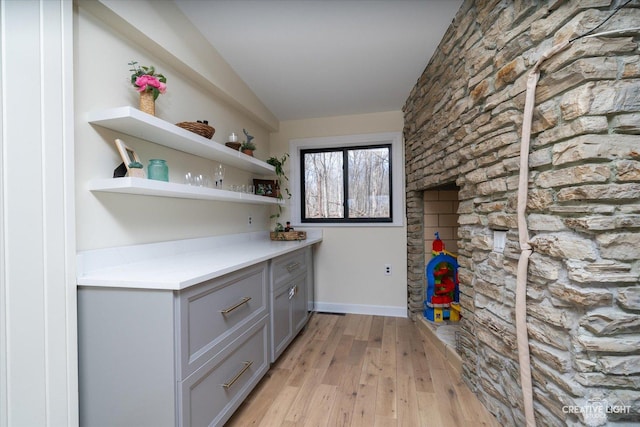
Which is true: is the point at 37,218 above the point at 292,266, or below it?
above

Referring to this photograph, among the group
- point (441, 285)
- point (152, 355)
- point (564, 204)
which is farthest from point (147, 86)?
point (441, 285)

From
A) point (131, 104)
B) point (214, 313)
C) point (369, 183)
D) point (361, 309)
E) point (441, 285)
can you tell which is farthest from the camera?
point (369, 183)

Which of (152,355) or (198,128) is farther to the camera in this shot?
(198,128)

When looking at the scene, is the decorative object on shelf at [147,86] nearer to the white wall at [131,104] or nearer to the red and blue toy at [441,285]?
the white wall at [131,104]

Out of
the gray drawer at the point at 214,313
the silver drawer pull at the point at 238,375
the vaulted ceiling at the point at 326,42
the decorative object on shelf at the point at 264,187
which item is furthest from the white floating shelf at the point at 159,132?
the silver drawer pull at the point at 238,375

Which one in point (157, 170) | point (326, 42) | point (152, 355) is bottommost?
point (152, 355)

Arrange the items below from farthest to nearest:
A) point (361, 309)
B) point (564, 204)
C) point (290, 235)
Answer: point (361, 309) < point (290, 235) < point (564, 204)

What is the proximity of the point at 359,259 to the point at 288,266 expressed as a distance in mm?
1181

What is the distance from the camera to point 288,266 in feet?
7.33

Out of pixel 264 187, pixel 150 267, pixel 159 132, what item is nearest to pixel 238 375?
pixel 150 267

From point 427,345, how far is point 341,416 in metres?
1.16

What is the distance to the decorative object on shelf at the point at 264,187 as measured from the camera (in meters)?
2.88

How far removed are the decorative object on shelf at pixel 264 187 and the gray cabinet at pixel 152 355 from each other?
1.63 m

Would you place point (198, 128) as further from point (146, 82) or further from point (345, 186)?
point (345, 186)
